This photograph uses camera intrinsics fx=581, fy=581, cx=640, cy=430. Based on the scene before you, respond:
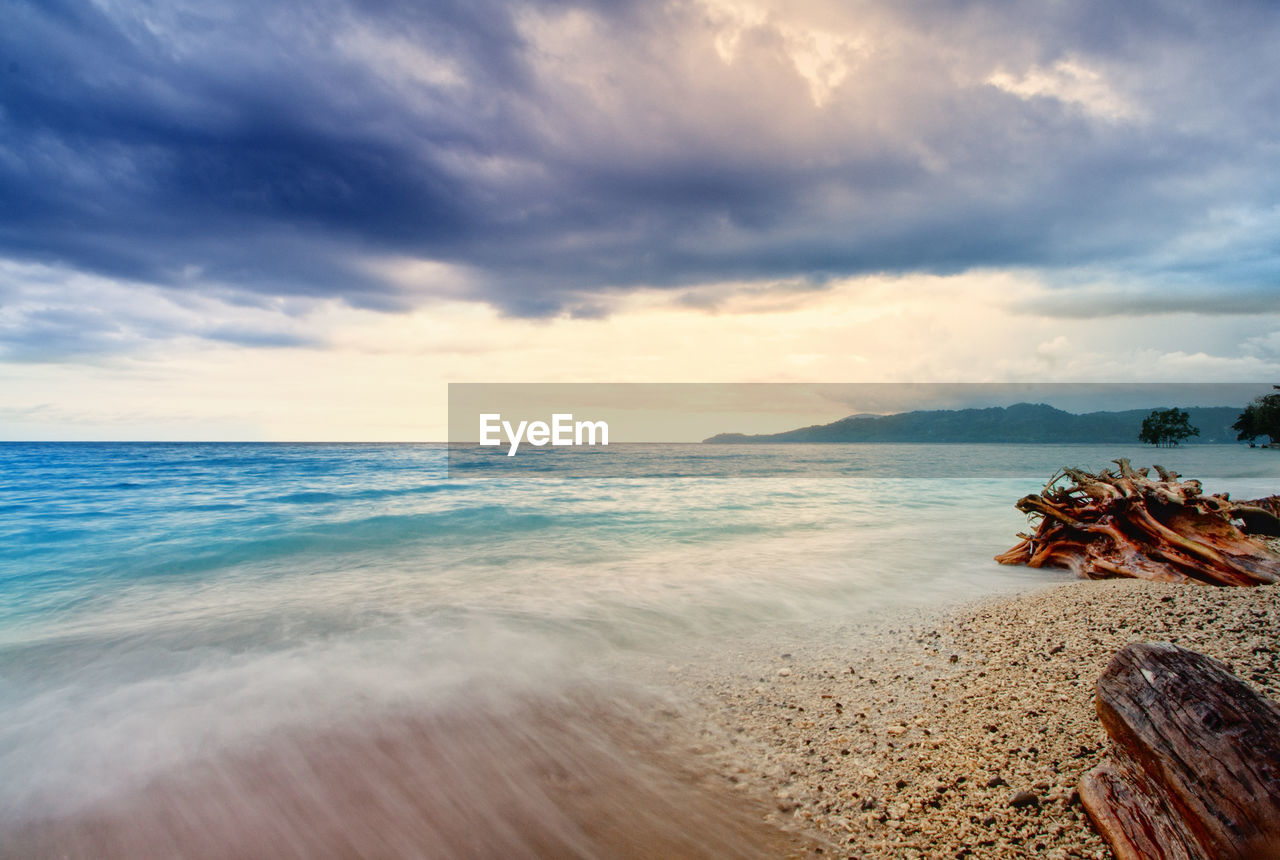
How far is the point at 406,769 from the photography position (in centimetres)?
358

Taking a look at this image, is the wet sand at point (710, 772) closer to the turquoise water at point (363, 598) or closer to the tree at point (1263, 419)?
the turquoise water at point (363, 598)

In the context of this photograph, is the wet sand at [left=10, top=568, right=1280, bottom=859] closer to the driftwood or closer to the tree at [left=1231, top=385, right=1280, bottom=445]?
the driftwood

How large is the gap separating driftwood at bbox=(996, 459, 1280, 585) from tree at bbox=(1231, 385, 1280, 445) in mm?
78531

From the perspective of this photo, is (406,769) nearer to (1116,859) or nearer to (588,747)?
(588,747)

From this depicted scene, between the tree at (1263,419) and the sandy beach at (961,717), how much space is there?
83.2 metres

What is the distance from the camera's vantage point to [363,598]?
24.7ft

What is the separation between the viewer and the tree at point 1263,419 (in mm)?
62250

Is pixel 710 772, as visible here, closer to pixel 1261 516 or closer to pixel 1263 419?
pixel 1261 516

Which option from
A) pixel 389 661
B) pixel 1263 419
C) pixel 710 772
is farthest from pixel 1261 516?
pixel 1263 419

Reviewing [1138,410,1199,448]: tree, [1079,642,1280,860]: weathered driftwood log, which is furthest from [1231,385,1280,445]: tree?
[1079,642,1280,860]: weathered driftwood log

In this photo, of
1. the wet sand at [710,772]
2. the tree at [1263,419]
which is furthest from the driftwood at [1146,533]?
the tree at [1263,419]

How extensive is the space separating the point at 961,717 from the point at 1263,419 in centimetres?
8966

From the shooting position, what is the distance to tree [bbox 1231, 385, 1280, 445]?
62250 millimetres

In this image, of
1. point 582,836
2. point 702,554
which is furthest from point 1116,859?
point 702,554
